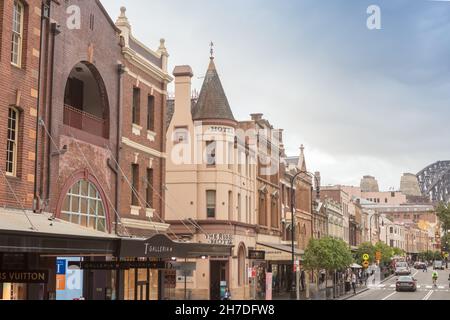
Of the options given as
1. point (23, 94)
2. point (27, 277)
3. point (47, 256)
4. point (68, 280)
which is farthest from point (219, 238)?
point (27, 277)

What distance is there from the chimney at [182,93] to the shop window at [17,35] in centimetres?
2543

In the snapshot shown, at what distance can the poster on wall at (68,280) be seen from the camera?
23.8 m

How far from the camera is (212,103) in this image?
4766 centimetres

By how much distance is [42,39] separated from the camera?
75.6ft

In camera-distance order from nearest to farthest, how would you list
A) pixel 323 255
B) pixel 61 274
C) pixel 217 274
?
pixel 61 274
pixel 217 274
pixel 323 255

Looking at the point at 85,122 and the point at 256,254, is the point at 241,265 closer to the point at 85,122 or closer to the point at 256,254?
the point at 256,254

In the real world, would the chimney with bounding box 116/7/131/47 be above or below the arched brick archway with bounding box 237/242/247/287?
above

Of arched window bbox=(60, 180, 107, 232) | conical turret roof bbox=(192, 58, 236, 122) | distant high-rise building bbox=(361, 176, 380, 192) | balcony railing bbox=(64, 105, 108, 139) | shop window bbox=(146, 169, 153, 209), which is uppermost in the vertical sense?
distant high-rise building bbox=(361, 176, 380, 192)

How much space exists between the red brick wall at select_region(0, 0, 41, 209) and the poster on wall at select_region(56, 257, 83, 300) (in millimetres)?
3280

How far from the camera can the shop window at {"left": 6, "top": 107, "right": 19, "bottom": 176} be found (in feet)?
69.2

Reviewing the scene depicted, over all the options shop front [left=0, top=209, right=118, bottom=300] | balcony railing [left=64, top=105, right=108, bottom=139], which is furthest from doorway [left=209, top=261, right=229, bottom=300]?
balcony railing [left=64, top=105, right=108, bottom=139]

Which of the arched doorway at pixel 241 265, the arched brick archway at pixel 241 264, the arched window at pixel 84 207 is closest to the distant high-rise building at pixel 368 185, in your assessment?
the arched brick archway at pixel 241 264

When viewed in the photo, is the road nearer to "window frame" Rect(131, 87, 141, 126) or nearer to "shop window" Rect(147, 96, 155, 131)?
"shop window" Rect(147, 96, 155, 131)

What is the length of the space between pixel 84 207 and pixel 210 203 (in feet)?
70.1
